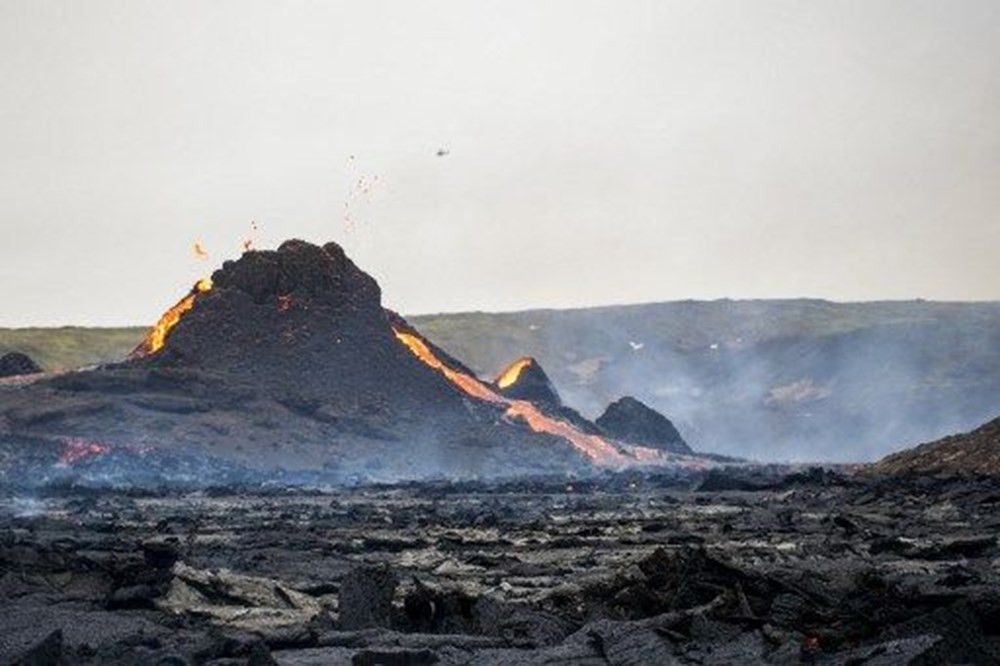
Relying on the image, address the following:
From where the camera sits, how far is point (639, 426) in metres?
86.9

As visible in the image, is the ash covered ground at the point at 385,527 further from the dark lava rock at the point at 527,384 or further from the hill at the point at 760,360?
the hill at the point at 760,360

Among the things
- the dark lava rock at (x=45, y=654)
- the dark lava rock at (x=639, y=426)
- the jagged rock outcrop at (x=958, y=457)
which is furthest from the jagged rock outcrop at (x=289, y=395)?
the dark lava rock at (x=45, y=654)

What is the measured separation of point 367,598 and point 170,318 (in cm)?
6740

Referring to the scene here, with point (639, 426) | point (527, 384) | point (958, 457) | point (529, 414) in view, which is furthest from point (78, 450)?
point (639, 426)

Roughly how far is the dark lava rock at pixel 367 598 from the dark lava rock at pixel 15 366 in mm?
70170

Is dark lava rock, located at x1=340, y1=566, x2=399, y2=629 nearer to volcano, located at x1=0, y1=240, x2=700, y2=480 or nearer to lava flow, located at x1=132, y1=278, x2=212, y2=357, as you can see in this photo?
volcano, located at x1=0, y1=240, x2=700, y2=480

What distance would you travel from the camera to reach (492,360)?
167 meters

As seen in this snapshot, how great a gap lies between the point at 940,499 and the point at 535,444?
41.7 meters

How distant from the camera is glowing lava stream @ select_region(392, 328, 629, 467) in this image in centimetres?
7225

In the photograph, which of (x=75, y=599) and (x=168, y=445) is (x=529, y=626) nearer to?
(x=75, y=599)

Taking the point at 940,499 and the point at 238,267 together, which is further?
the point at 238,267

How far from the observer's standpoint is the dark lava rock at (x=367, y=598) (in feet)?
35.6

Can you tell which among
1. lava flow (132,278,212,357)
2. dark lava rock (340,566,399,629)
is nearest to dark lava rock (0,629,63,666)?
dark lava rock (340,566,399,629)

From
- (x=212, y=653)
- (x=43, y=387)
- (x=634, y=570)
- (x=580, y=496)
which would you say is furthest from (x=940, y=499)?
(x=43, y=387)
